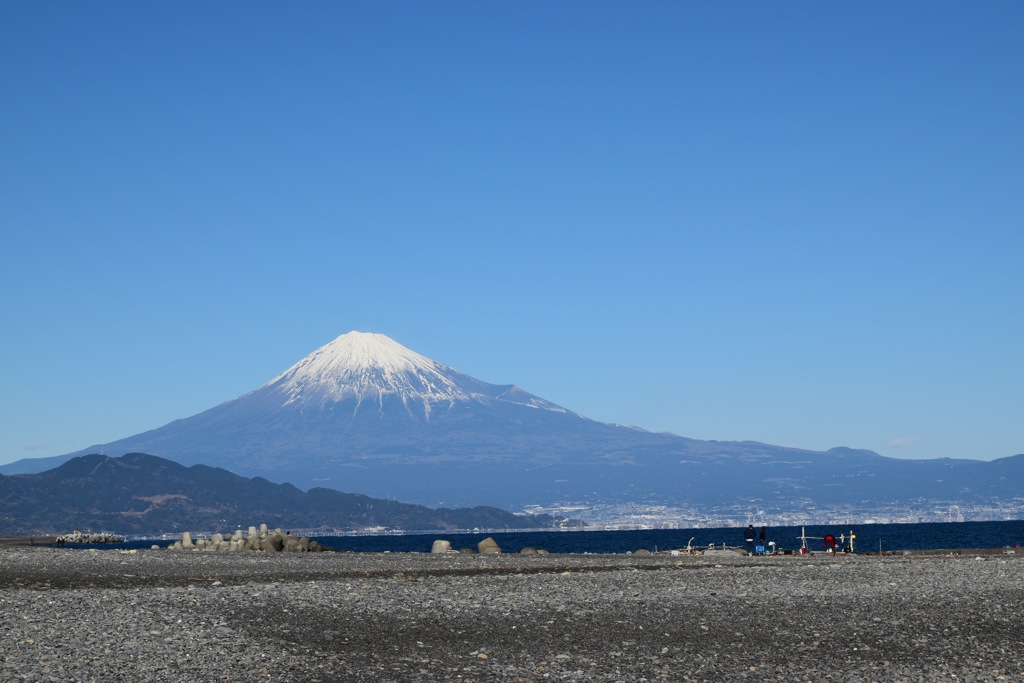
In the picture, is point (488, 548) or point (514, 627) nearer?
point (514, 627)

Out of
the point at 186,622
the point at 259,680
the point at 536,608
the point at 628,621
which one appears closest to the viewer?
the point at 259,680

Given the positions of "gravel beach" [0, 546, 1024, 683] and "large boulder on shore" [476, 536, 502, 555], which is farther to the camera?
"large boulder on shore" [476, 536, 502, 555]

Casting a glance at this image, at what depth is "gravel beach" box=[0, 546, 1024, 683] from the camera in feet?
56.0

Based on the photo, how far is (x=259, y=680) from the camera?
52.4 feet

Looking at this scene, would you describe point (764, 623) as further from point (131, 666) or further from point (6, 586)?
point (6, 586)

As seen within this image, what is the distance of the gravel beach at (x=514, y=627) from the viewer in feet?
56.0

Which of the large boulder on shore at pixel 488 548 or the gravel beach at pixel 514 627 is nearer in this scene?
the gravel beach at pixel 514 627

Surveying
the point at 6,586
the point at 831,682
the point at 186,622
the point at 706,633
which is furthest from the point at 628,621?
the point at 6,586

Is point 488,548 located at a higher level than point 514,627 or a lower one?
lower

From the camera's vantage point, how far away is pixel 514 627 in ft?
70.1

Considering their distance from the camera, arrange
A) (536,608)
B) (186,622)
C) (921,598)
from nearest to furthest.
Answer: (186,622)
(536,608)
(921,598)

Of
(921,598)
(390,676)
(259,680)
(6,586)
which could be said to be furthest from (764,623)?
(6,586)

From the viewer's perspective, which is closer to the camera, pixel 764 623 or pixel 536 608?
pixel 764 623

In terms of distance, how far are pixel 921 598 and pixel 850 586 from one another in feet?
9.32
